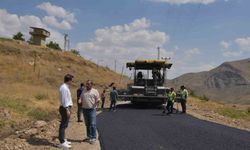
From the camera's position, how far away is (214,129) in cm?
1642

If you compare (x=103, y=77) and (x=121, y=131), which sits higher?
(x=103, y=77)

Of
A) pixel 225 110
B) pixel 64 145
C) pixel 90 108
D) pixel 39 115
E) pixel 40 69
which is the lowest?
pixel 64 145

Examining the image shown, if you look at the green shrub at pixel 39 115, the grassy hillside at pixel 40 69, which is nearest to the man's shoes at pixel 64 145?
the green shrub at pixel 39 115

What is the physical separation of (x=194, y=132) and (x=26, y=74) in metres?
45.9

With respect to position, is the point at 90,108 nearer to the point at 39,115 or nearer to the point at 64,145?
the point at 64,145

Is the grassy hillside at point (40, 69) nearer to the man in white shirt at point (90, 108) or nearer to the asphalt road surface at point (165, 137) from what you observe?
the asphalt road surface at point (165, 137)

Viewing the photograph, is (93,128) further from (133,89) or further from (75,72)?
(75,72)

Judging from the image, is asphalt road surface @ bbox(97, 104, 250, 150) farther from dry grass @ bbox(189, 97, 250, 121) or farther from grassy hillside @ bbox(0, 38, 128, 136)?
grassy hillside @ bbox(0, 38, 128, 136)

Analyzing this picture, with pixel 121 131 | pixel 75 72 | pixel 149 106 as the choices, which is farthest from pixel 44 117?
pixel 75 72

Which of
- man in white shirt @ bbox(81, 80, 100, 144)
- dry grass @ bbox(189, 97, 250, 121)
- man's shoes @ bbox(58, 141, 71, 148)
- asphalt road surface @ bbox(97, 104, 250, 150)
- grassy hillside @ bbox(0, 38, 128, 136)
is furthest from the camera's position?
grassy hillside @ bbox(0, 38, 128, 136)

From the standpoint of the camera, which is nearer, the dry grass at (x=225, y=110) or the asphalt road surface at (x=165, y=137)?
the asphalt road surface at (x=165, y=137)

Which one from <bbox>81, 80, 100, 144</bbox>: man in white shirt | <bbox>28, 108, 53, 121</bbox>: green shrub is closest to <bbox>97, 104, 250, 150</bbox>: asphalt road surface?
<bbox>81, 80, 100, 144</bbox>: man in white shirt

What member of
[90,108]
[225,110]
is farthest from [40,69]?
[90,108]

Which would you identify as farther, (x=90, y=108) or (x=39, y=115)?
(x=39, y=115)
